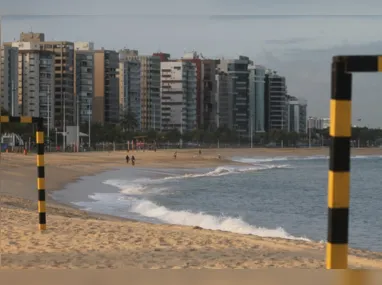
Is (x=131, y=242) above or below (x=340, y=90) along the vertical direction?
below

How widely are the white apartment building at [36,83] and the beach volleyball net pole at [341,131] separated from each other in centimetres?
307

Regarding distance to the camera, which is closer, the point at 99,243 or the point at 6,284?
the point at 6,284

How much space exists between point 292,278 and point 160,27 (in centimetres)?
105

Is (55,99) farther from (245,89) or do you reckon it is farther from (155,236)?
(155,236)

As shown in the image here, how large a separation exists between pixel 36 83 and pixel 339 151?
347 cm

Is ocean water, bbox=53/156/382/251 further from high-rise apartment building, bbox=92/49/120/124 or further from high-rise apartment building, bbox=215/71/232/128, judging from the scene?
high-rise apartment building, bbox=92/49/120/124

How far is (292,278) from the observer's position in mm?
2264

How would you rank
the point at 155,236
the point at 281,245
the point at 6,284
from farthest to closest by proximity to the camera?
1. the point at 281,245
2. the point at 155,236
3. the point at 6,284

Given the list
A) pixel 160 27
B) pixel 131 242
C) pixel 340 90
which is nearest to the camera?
pixel 340 90

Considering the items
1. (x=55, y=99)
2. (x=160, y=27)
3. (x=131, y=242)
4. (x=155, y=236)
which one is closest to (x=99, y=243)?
(x=131, y=242)

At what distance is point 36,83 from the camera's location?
16.2ft

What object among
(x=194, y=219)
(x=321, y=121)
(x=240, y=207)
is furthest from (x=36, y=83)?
(x=240, y=207)

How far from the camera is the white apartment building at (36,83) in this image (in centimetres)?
492

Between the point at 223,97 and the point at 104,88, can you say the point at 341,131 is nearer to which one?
the point at 104,88
